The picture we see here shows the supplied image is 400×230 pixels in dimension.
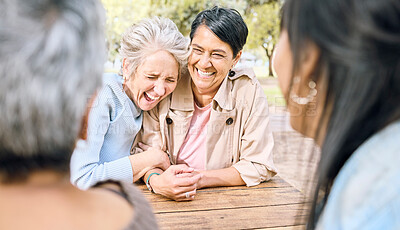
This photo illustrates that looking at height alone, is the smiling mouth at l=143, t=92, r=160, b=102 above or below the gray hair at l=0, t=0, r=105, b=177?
below

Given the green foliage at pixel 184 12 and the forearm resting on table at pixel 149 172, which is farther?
the green foliage at pixel 184 12

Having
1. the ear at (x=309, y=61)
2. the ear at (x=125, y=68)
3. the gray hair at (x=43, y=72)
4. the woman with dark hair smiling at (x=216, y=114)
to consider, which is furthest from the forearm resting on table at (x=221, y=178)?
the gray hair at (x=43, y=72)

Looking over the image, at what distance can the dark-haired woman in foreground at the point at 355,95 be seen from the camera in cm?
75

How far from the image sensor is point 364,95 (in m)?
0.82

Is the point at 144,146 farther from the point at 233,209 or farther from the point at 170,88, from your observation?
the point at 233,209

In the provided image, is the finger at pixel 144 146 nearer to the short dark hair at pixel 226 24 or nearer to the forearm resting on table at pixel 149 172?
the forearm resting on table at pixel 149 172

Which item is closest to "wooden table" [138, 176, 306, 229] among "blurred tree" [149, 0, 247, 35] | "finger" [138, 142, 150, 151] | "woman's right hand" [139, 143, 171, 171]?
"woman's right hand" [139, 143, 171, 171]

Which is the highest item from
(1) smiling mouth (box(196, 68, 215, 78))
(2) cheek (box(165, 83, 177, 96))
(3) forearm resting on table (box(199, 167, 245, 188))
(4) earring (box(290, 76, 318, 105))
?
(4) earring (box(290, 76, 318, 105))

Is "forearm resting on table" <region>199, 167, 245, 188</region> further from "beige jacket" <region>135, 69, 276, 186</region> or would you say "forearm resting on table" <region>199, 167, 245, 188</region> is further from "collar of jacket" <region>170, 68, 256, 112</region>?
"collar of jacket" <region>170, 68, 256, 112</region>

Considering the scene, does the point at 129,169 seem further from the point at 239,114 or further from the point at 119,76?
the point at 239,114

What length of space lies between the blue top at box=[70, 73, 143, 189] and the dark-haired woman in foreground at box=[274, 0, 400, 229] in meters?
1.25

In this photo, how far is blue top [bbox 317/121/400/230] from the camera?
732mm

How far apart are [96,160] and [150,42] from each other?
2.27 feet

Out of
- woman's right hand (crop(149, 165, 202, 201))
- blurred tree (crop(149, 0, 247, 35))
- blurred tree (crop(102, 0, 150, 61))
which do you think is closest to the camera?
woman's right hand (crop(149, 165, 202, 201))
